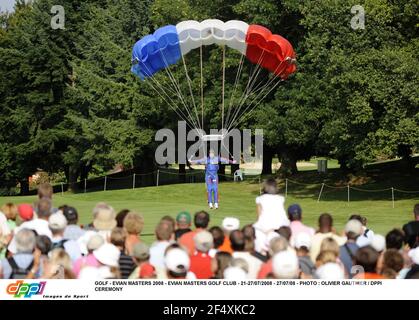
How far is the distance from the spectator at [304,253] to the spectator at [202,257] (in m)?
1.14

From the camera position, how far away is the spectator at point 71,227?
10695 mm

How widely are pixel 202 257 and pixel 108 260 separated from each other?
1.17 m

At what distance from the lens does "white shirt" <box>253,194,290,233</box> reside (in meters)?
12.1

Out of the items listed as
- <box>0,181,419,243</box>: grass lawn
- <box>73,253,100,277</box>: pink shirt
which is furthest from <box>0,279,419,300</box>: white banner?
<box>0,181,419,243</box>: grass lawn

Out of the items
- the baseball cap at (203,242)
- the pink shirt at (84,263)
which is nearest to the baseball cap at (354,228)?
the baseball cap at (203,242)

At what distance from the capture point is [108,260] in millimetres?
9484

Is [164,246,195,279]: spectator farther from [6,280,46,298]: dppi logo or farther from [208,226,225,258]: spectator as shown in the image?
[6,280,46,298]: dppi logo

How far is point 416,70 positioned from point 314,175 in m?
14.8

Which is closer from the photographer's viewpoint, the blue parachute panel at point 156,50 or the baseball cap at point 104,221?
the baseball cap at point 104,221

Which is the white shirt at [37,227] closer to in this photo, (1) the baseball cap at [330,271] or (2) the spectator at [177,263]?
(2) the spectator at [177,263]

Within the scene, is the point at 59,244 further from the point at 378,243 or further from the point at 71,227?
the point at 378,243

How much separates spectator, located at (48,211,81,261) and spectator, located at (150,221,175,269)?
107cm

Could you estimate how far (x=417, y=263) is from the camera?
31.9ft

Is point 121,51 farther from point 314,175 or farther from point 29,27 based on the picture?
point 314,175
